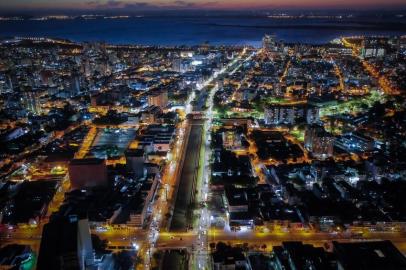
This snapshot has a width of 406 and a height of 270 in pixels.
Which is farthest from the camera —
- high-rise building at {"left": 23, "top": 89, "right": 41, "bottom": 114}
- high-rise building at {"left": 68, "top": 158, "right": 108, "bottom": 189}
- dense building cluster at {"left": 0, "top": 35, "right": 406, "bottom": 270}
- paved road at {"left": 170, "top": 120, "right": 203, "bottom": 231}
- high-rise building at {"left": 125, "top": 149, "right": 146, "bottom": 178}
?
high-rise building at {"left": 23, "top": 89, "right": 41, "bottom": 114}

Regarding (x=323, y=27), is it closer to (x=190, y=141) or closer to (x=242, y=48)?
(x=242, y=48)

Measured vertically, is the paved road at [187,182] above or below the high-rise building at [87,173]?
below

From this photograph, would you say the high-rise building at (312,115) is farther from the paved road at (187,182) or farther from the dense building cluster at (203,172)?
the paved road at (187,182)

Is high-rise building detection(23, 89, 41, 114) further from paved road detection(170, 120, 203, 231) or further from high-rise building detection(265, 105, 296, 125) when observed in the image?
high-rise building detection(265, 105, 296, 125)

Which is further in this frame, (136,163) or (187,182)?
(136,163)

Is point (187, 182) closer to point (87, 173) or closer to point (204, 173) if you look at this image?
point (204, 173)

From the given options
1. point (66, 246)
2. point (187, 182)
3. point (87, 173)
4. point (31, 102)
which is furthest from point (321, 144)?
point (31, 102)

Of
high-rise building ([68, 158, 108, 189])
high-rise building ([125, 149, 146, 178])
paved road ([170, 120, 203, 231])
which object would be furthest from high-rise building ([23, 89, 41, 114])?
high-rise building ([68, 158, 108, 189])

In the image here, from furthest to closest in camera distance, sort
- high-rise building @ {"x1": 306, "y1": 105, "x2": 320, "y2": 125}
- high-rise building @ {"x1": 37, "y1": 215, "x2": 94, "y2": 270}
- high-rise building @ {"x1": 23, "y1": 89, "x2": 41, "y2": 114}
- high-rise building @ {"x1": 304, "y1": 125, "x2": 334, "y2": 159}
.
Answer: high-rise building @ {"x1": 23, "y1": 89, "x2": 41, "y2": 114}
high-rise building @ {"x1": 306, "y1": 105, "x2": 320, "y2": 125}
high-rise building @ {"x1": 304, "y1": 125, "x2": 334, "y2": 159}
high-rise building @ {"x1": 37, "y1": 215, "x2": 94, "y2": 270}

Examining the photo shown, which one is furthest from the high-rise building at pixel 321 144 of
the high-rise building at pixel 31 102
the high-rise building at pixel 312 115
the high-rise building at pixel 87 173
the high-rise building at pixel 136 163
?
the high-rise building at pixel 31 102
